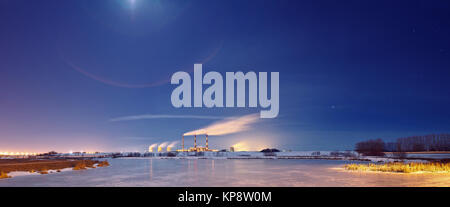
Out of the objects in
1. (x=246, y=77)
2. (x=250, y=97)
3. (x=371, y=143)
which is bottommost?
(x=371, y=143)
